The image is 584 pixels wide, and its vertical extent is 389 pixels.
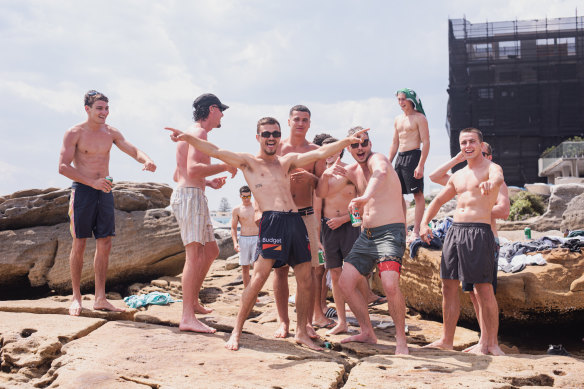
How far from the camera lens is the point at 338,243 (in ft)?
18.8

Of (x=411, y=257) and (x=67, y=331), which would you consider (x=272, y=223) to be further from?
(x=411, y=257)

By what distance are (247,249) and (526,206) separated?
14.4 metres

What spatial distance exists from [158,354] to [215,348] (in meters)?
0.48

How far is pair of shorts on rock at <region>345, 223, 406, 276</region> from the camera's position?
475cm

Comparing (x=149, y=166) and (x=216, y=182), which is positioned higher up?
(x=149, y=166)

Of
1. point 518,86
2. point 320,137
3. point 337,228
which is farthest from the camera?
point 518,86

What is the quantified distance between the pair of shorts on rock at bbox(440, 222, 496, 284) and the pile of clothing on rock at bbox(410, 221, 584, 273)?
5.87 feet

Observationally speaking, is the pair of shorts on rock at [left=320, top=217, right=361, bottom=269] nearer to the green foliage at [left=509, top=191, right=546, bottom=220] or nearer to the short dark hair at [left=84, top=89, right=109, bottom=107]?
the short dark hair at [left=84, top=89, right=109, bottom=107]

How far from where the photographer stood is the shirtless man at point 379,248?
4.69 m

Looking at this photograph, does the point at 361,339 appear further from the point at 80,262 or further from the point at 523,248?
the point at 523,248

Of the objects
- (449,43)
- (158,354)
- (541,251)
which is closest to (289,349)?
(158,354)

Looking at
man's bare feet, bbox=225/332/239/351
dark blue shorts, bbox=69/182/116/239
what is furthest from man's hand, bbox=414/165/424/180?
dark blue shorts, bbox=69/182/116/239

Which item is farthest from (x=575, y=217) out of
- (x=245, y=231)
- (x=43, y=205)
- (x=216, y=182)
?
(x=43, y=205)

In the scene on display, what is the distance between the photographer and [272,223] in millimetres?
4504
